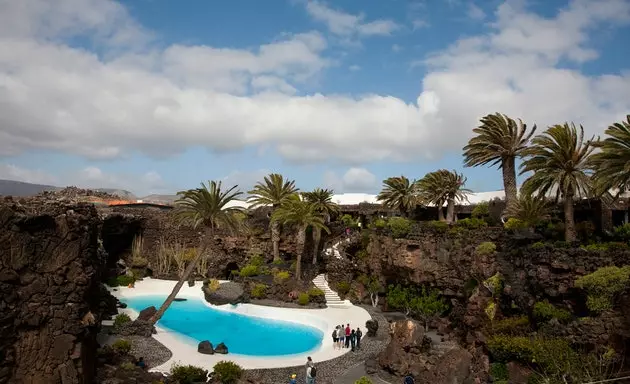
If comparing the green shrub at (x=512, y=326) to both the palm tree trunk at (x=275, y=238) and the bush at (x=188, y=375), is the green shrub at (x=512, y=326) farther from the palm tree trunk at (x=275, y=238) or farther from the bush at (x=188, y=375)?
the palm tree trunk at (x=275, y=238)

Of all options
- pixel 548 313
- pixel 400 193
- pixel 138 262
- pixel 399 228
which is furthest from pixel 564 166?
pixel 138 262

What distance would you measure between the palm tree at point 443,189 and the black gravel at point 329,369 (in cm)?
1549

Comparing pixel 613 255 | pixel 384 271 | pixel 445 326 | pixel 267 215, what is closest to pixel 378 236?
pixel 384 271

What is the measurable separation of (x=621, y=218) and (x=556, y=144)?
12.9m

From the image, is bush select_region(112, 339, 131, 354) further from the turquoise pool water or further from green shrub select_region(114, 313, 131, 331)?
the turquoise pool water

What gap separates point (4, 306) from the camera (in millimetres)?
14453

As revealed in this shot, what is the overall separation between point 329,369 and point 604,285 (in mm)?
13804

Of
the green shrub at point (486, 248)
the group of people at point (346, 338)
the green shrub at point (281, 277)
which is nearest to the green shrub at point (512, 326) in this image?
the green shrub at point (486, 248)

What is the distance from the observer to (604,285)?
19.8 m

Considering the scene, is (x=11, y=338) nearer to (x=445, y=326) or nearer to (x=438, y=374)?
(x=438, y=374)

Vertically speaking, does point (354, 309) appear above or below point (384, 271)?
below

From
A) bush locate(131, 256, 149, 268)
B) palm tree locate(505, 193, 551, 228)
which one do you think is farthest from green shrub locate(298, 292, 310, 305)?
bush locate(131, 256, 149, 268)

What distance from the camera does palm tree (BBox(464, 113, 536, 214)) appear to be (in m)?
31.8

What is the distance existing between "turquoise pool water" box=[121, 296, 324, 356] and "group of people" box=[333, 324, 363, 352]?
1734mm
